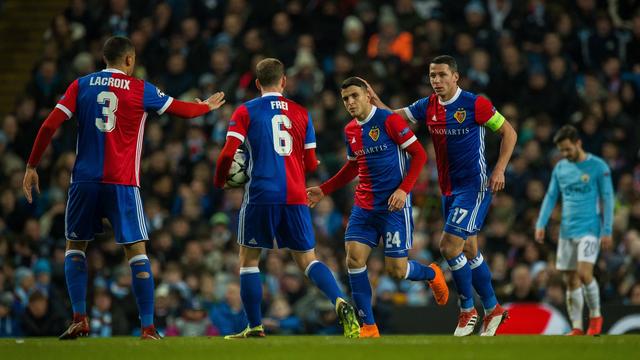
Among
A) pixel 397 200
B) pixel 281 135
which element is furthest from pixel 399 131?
pixel 281 135

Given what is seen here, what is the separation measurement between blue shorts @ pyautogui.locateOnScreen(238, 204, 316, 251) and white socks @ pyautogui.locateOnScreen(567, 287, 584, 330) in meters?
4.37

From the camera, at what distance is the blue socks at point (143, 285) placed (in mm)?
9734

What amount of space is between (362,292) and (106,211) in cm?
241

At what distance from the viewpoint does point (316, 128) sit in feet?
57.2

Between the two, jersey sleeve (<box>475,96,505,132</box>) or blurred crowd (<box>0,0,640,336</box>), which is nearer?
jersey sleeve (<box>475,96,505,132</box>)

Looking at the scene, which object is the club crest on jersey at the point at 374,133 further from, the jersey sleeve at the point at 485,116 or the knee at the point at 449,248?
the knee at the point at 449,248

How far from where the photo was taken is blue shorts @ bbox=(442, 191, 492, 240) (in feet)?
35.4

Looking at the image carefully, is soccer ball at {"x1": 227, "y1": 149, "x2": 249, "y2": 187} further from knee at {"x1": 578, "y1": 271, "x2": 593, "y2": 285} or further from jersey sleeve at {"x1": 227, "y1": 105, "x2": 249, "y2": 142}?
knee at {"x1": 578, "y1": 271, "x2": 593, "y2": 285}

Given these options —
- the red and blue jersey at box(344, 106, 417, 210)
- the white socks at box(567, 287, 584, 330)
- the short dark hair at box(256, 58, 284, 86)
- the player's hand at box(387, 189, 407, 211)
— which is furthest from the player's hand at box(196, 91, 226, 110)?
the white socks at box(567, 287, 584, 330)

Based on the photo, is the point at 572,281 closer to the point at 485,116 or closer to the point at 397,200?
the point at 485,116

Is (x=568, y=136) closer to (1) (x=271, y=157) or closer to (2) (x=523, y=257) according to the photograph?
(2) (x=523, y=257)

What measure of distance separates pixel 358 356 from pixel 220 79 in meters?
10.7

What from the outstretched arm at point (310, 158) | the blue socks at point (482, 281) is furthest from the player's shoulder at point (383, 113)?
the blue socks at point (482, 281)

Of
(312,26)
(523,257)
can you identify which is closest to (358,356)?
(523,257)
